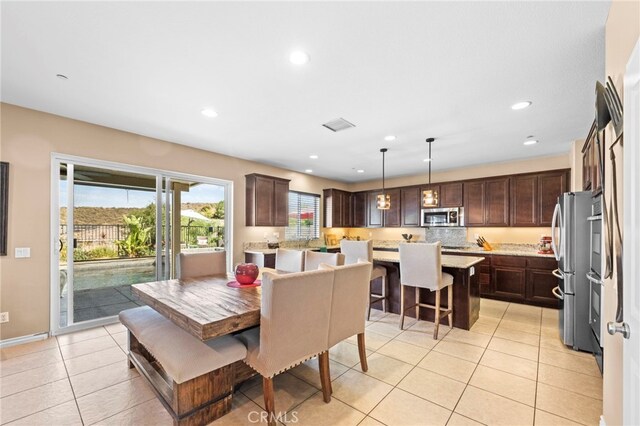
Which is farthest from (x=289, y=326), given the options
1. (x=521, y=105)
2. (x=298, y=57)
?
(x=521, y=105)

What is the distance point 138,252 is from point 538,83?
5154mm

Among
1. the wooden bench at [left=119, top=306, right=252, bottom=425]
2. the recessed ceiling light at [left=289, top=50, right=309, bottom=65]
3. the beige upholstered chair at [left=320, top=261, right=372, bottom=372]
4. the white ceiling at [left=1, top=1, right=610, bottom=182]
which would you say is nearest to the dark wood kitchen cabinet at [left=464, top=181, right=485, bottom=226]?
the white ceiling at [left=1, top=1, right=610, bottom=182]

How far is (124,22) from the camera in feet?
5.74

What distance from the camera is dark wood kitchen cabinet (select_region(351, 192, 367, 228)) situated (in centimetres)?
733

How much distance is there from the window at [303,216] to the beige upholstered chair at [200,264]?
9.20 ft

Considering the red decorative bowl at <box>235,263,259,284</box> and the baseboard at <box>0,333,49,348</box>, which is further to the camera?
the baseboard at <box>0,333,49,348</box>

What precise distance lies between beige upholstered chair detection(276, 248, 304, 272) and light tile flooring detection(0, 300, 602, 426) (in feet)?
3.40

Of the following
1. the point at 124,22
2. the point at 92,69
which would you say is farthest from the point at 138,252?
the point at 124,22

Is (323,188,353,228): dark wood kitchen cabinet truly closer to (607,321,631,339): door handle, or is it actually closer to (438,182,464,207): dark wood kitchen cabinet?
(438,182,464,207): dark wood kitchen cabinet

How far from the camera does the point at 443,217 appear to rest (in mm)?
5887

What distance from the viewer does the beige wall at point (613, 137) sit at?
1.28 metres

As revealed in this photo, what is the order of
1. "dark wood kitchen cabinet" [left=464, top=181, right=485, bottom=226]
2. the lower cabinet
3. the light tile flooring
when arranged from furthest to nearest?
"dark wood kitchen cabinet" [left=464, top=181, right=485, bottom=226]
the lower cabinet
the light tile flooring

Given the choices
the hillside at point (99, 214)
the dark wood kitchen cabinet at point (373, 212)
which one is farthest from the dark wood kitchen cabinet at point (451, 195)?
the hillside at point (99, 214)

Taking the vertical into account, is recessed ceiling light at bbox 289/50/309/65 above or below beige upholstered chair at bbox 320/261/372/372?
above
